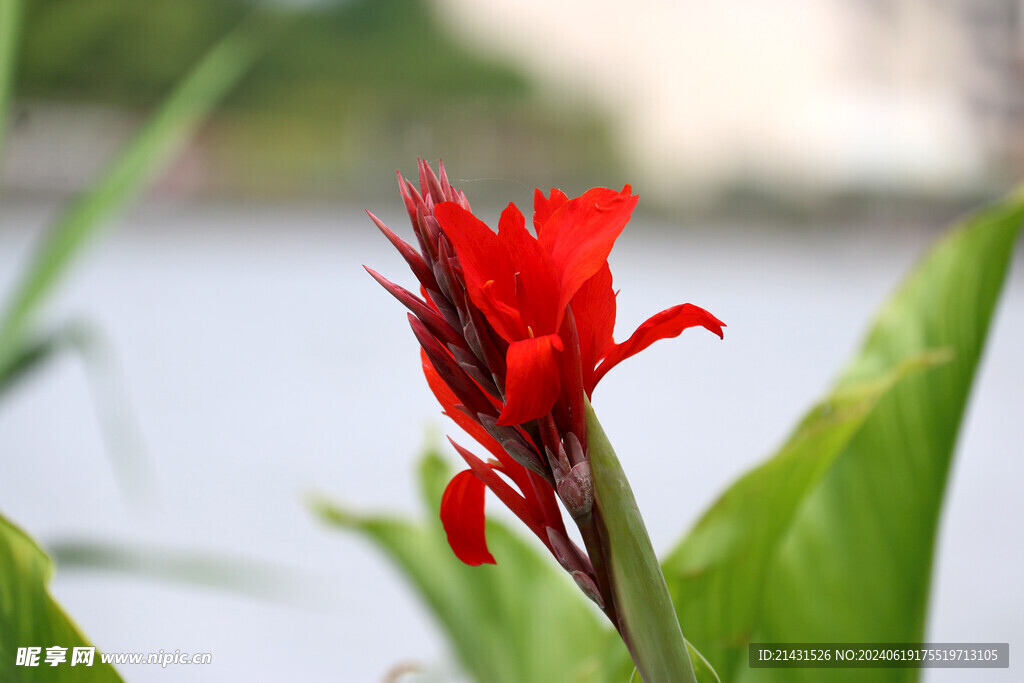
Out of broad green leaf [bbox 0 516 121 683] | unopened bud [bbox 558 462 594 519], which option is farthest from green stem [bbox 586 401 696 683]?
broad green leaf [bbox 0 516 121 683]

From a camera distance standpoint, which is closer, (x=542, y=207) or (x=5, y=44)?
(x=542, y=207)

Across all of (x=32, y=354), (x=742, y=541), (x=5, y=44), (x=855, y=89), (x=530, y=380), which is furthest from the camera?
(x=855, y=89)

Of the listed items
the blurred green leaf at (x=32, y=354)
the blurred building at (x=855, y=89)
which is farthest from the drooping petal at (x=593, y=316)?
the blurred building at (x=855, y=89)

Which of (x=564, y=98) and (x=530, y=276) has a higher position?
(x=564, y=98)

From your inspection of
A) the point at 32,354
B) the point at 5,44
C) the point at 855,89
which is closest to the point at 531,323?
the point at 5,44

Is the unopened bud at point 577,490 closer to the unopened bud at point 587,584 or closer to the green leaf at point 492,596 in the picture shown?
the unopened bud at point 587,584

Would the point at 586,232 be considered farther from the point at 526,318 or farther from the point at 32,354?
the point at 32,354

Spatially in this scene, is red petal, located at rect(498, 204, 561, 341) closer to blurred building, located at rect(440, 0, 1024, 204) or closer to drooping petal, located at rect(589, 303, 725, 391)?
drooping petal, located at rect(589, 303, 725, 391)
